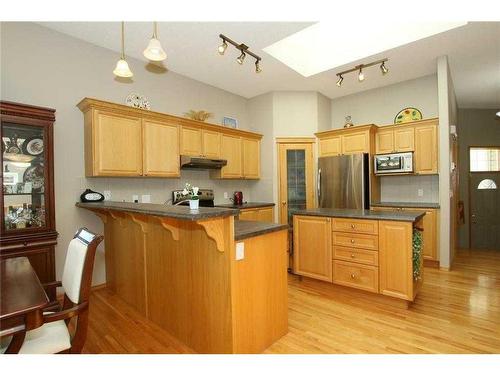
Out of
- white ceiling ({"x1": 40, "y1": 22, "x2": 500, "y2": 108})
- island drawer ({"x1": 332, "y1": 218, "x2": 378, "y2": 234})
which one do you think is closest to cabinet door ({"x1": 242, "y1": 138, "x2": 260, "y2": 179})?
white ceiling ({"x1": 40, "y1": 22, "x2": 500, "y2": 108})

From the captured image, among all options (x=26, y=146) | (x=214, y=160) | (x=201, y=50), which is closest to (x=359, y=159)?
(x=214, y=160)

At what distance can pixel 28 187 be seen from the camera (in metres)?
2.55

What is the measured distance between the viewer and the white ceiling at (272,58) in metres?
2.95

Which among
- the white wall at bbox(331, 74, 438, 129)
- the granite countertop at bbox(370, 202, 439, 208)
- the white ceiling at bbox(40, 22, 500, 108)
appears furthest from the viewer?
the white wall at bbox(331, 74, 438, 129)

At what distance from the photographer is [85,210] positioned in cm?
316

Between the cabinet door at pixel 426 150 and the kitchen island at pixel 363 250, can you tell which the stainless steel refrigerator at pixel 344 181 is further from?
the kitchen island at pixel 363 250

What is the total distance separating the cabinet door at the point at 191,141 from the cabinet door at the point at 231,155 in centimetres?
51

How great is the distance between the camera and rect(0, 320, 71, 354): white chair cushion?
4.12 feet

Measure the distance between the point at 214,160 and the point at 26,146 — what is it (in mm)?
2308

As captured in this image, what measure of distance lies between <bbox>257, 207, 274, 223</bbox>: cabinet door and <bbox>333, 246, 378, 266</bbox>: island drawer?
1825 mm

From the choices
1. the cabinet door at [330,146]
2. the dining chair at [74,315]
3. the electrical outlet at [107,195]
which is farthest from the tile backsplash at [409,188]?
the dining chair at [74,315]

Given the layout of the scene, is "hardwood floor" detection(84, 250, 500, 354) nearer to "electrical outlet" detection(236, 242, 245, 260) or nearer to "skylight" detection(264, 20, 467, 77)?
"electrical outlet" detection(236, 242, 245, 260)

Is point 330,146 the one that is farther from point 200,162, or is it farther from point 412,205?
point 200,162

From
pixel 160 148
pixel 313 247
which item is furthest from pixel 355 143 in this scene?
pixel 160 148
